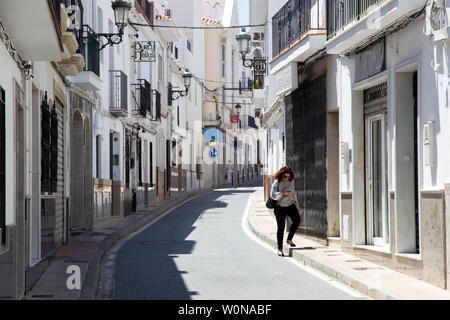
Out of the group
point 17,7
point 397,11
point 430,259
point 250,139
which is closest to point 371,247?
point 430,259

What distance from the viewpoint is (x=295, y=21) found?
17797mm

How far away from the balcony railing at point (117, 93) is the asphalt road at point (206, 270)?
5.39m

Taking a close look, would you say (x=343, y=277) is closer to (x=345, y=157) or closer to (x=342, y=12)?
(x=345, y=157)

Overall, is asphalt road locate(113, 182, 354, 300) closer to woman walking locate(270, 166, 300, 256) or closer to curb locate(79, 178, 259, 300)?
curb locate(79, 178, 259, 300)

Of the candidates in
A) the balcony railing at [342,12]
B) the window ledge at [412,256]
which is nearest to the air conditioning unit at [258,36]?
the balcony railing at [342,12]

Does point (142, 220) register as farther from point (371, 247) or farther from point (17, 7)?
point (17, 7)

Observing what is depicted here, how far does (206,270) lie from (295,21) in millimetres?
7428

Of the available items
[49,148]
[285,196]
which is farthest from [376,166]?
[49,148]

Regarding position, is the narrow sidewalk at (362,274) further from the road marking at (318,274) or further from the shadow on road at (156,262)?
the shadow on road at (156,262)

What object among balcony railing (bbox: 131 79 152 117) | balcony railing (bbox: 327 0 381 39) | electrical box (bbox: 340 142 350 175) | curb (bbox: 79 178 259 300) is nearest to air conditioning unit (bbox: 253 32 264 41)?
balcony railing (bbox: 131 79 152 117)

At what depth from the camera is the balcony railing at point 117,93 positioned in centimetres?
2531

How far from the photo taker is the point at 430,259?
1000cm

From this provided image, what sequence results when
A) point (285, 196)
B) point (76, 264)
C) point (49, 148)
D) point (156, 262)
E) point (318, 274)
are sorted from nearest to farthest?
1. point (318, 274)
2. point (76, 264)
3. point (156, 262)
4. point (49, 148)
5. point (285, 196)

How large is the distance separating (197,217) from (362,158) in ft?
40.2
